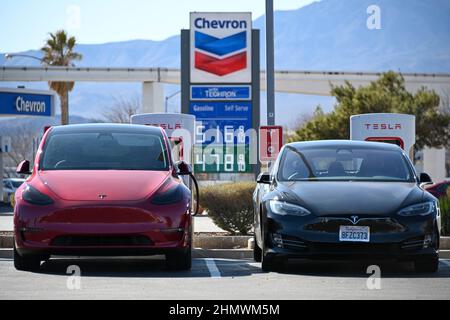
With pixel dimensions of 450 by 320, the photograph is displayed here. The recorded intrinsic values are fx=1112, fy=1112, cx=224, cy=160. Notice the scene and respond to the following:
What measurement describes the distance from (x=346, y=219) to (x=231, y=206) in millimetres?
6302

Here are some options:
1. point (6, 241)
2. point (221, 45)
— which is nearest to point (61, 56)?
point (221, 45)

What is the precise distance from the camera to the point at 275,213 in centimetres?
1219

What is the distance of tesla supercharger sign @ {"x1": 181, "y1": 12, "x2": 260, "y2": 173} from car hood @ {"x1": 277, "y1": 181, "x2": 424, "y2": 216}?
1478 centimetres

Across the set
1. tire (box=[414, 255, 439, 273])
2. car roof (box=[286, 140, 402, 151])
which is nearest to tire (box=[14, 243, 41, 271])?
car roof (box=[286, 140, 402, 151])

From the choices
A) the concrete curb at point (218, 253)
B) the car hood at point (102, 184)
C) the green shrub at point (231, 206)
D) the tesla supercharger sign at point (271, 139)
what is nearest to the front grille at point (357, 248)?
the car hood at point (102, 184)

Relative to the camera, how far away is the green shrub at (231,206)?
18.0m

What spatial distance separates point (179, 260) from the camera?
12.4m

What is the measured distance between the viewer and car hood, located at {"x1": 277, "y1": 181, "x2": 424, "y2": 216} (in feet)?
39.1

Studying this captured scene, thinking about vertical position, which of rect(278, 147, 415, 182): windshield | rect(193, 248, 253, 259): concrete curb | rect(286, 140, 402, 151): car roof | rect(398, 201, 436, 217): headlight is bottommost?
rect(193, 248, 253, 259): concrete curb

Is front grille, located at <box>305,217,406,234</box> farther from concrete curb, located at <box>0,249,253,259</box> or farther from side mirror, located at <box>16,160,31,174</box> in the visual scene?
concrete curb, located at <box>0,249,253,259</box>

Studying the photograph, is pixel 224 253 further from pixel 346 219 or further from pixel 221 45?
pixel 221 45

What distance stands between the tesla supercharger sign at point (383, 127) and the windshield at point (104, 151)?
21.1ft
